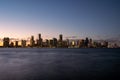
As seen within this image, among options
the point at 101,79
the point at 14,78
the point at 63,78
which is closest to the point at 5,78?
the point at 14,78

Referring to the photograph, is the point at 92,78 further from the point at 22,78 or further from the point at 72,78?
the point at 22,78

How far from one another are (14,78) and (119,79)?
69.8 feet

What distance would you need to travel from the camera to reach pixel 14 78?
37562 millimetres

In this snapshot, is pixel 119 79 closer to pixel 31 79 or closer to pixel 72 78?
pixel 72 78

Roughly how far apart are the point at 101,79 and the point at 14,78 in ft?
58.5

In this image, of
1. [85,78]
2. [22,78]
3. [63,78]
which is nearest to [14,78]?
[22,78]

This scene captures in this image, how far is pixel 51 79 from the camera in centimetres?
3644

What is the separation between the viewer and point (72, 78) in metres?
36.7

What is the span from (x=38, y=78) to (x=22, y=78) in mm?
3285

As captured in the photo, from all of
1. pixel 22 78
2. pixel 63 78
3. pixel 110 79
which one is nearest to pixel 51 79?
pixel 63 78

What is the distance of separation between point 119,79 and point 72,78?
30.3ft

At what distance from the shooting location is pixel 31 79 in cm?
3634

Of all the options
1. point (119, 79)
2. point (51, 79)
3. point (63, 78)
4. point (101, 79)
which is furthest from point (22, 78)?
point (119, 79)

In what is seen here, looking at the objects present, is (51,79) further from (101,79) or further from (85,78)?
(101,79)
